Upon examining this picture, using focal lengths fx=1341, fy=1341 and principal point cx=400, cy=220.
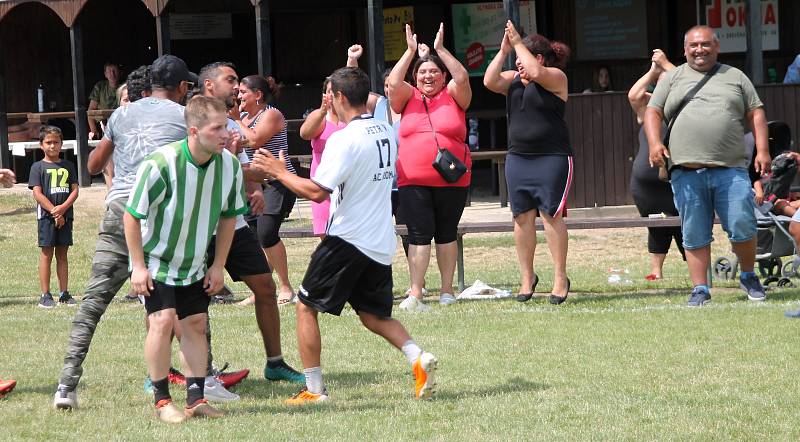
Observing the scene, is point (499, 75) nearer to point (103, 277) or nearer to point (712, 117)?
point (712, 117)

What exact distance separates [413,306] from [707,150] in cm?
234

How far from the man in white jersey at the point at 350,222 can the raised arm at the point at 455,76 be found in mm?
2934

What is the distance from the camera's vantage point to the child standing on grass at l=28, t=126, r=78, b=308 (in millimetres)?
11516

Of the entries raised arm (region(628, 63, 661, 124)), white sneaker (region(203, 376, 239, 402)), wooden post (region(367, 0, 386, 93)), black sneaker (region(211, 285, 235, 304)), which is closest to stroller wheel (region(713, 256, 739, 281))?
raised arm (region(628, 63, 661, 124))

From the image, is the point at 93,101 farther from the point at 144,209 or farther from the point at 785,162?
the point at 144,209

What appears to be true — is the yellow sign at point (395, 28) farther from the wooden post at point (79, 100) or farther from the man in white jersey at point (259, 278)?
the man in white jersey at point (259, 278)

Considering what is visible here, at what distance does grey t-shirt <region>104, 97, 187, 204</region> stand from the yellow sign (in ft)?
49.3

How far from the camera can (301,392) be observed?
21.7 ft

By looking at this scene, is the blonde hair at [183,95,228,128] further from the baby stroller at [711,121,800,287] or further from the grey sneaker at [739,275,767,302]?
the baby stroller at [711,121,800,287]

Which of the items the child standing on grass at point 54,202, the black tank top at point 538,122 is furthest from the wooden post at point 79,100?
the black tank top at point 538,122

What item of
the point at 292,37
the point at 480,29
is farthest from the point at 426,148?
the point at 292,37

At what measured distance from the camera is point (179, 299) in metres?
6.26

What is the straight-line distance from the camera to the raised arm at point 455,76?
9.48 meters

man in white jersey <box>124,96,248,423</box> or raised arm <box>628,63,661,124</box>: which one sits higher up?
raised arm <box>628,63,661,124</box>
